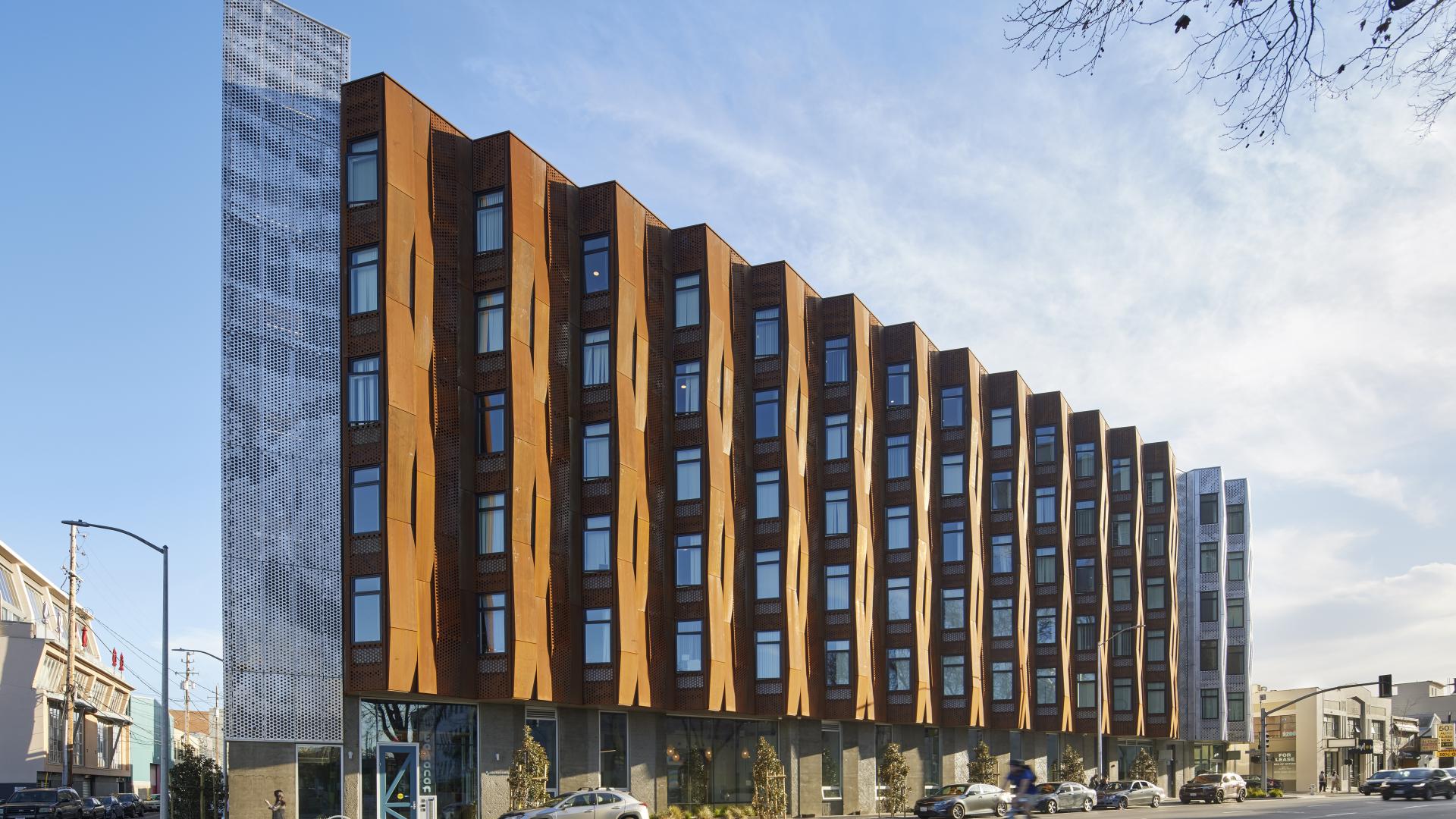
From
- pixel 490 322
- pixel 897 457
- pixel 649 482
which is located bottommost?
pixel 649 482

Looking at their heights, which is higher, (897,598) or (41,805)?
(897,598)

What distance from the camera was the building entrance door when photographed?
118 ft

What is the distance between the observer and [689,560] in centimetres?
4572

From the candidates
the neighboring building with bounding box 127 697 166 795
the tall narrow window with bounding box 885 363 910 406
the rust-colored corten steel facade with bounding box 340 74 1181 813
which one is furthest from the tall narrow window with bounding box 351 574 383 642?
the neighboring building with bounding box 127 697 166 795

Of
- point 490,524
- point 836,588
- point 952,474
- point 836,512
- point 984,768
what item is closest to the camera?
point 490,524

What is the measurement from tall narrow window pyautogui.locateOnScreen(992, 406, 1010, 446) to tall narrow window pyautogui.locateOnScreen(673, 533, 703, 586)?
1005 inches

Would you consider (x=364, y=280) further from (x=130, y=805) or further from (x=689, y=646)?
(x=130, y=805)

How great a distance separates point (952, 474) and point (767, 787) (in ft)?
68.3

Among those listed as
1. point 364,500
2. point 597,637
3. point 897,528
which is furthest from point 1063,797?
point 364,500

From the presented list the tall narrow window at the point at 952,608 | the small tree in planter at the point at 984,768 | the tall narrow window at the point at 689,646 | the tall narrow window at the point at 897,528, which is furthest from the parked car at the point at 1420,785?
the tall narrow window at the point at 689,646

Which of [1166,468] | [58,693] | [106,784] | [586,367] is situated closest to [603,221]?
[586,367]

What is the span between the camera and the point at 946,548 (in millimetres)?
61656

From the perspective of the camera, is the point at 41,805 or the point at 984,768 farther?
the point at 984,768

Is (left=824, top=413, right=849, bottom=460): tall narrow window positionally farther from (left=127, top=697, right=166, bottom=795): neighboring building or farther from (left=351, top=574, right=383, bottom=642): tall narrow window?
(left=127, top=697, right=166, bottom=795): neighboring building
